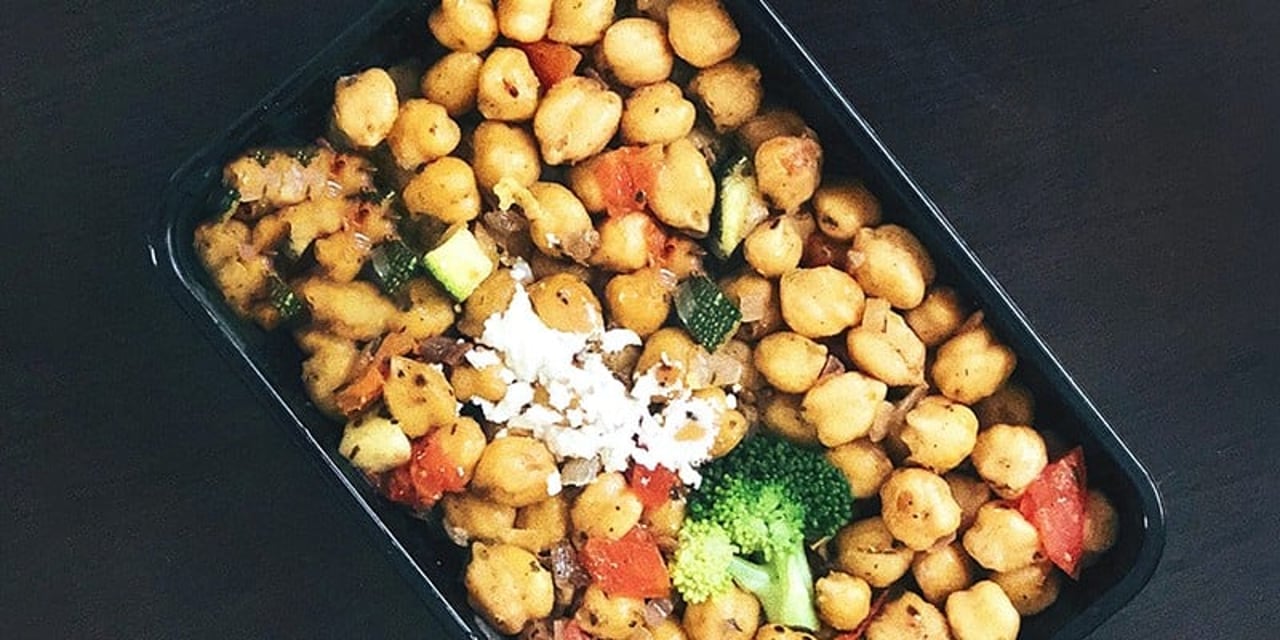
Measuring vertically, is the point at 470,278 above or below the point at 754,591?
above

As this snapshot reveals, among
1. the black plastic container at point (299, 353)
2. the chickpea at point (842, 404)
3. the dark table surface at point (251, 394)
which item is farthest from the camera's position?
the dark table surface at point (251, 394)

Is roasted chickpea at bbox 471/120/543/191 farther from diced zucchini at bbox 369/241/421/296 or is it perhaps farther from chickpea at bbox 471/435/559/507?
chickpea at bbox 471/435/559/507

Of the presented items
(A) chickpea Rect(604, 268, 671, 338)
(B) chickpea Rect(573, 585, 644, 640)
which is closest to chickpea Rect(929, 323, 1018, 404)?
(A) chickpea Rect(604, 268, 671, 338)

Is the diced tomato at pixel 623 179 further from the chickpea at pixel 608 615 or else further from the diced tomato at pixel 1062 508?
the diced tomato at pixel 1062 508

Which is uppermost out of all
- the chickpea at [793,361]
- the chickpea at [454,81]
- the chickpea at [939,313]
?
the chickpea at [454,81]

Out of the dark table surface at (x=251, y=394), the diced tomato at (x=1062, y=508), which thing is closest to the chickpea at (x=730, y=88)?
the dark table surface at (x=251, y=394)

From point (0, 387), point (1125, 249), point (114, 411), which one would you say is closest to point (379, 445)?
point (114, 411)

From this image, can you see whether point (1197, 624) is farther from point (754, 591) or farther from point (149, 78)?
point (149, 78)
